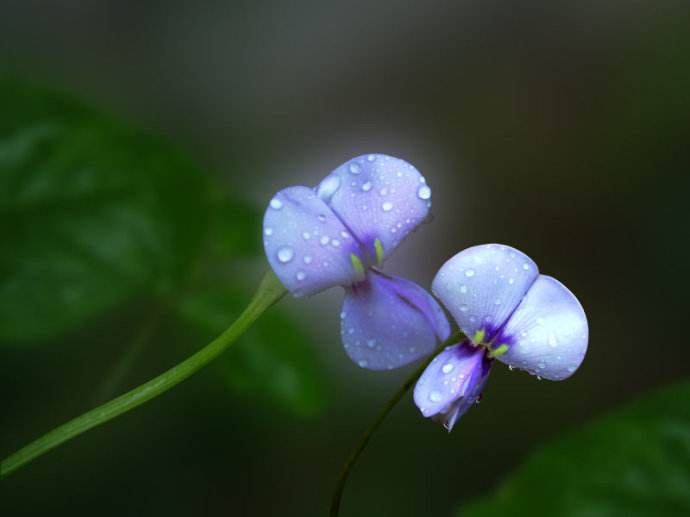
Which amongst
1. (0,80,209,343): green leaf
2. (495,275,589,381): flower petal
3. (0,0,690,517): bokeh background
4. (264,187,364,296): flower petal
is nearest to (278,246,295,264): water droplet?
(264,187,364,296): flower petal

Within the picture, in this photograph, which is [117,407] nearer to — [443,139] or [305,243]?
[305,243]

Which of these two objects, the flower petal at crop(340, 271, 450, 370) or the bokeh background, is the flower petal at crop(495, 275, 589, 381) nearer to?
the flower petal at crop(340, 271, 450, 370)

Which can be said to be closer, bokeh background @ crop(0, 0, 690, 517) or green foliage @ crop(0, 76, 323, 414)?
green foliage @ crop(0, 76, 323, 414)

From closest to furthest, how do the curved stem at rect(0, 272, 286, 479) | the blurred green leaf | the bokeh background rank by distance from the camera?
the curved stem at rect(0, 272, 286, 479) < the blurred green leaf < the bokeh background

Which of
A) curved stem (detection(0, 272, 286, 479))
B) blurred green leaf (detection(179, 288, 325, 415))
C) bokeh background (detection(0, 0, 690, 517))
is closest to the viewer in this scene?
curved stem (detection(0, 272, 286, 479))

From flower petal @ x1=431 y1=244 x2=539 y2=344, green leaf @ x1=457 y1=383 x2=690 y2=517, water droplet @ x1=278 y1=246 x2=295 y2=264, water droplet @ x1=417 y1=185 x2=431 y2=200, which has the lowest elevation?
green leaf @ x1=457 y1=383 x2=690 y2=517

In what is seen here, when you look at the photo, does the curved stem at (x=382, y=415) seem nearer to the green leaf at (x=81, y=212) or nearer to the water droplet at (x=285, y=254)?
the water droplet at (x=285, y=254)

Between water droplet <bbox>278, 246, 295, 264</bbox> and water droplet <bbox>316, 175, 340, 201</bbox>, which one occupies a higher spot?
water droplet <bbox>316, 175, 340, 201</bbox>
